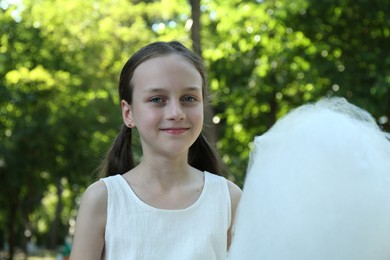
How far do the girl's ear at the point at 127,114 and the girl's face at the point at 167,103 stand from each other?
0.21ft

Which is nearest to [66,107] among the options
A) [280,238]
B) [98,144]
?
[98,144]

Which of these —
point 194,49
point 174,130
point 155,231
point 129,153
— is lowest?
point 155,231

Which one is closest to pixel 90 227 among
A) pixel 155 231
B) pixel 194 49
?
pixel 155 231

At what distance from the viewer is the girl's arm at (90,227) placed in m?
2.22

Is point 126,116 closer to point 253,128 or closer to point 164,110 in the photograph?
point 164,110

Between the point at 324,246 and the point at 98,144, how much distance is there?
13.5m

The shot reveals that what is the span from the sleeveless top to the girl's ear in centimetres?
19

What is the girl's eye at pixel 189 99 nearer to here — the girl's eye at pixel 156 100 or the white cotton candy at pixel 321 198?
the girl's eye at pixel 156 100

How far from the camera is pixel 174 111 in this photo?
2201 millimetres

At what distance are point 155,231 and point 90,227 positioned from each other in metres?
0.21

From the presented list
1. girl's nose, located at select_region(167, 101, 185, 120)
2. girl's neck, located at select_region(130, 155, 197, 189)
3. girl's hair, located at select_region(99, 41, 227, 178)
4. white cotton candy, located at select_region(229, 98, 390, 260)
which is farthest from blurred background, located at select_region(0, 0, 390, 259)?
white cotton candy, located at select_region(229, 98, 390, 260)

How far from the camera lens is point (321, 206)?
4.97 ft

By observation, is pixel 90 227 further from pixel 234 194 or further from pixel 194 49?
pixel 194 49

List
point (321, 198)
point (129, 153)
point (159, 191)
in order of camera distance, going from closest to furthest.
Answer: point (321, 198) → point (159, 191) → point (129, 153)
